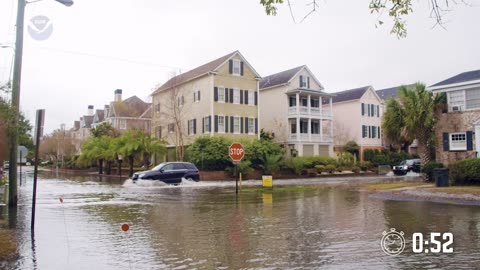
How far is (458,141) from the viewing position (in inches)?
1104

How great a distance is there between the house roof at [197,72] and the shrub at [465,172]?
2625cm

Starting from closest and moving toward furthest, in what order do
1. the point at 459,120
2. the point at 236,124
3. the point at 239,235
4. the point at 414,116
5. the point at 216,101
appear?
the point at 239,235 < the point at 414,116 < the point at 459,120 < the point at 216,101 < the point at 236,124

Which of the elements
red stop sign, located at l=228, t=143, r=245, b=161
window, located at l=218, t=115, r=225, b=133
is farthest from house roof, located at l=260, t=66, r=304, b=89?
red stop sign, located at l=228, t=143, r=245, b=161

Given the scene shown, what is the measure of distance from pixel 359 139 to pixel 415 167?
598 inches

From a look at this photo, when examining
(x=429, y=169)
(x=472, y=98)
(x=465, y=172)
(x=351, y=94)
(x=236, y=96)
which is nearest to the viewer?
(x=465, y=172)

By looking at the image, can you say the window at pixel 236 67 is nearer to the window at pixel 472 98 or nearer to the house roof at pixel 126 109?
the window at pixel 472 98

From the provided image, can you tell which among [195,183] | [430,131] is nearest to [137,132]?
[195,183]

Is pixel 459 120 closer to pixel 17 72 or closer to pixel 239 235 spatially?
pixel 239 235

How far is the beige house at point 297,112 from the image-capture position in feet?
162

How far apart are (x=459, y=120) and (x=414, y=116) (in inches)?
128

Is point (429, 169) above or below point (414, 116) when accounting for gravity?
below

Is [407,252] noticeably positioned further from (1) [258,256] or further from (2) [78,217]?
(2) [78,217]

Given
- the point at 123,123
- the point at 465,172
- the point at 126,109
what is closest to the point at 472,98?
the point at 465,172

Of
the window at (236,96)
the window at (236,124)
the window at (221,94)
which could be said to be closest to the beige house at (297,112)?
the window at (236,96)
